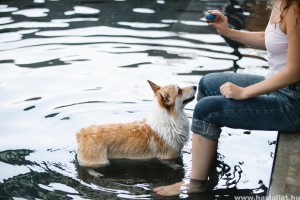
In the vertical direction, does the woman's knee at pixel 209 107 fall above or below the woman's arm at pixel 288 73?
below

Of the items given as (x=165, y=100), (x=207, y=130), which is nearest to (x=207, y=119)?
(x=207, y=130)

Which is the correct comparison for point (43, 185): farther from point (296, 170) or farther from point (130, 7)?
point (130, 7)

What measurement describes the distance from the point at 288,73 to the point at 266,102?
29 cm

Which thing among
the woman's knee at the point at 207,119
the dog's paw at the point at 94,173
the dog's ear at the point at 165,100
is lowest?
the dog's paw at the point at 94,173

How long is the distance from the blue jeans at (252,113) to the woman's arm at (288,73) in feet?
0.22

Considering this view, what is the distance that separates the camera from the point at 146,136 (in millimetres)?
4461

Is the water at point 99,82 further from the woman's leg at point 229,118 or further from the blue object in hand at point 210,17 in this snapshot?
the blue object in hand at point 210,17

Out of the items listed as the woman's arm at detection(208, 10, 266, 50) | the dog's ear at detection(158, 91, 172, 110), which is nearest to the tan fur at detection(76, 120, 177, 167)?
the dog's ear at detection(158, 91, 172, 110)

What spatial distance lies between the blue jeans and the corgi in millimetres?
781

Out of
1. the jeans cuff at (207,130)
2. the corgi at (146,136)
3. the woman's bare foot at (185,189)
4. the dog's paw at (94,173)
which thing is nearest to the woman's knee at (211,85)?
the corgi at (146,136)

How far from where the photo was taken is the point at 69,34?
7957 mm

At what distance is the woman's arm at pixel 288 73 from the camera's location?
328 cm

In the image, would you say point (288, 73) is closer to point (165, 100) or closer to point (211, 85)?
point (211, 85)

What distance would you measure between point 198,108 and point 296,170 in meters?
0.76
